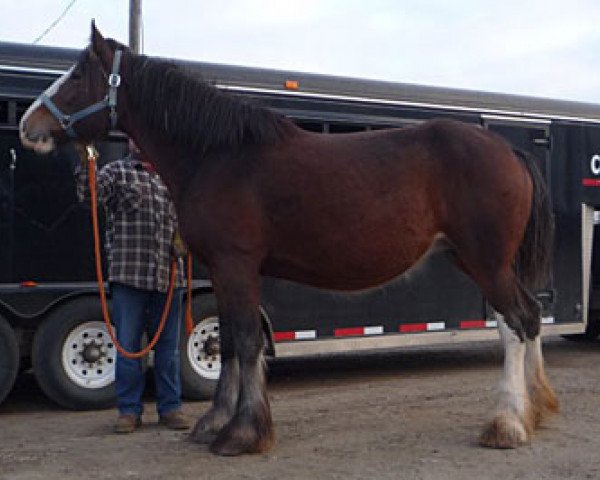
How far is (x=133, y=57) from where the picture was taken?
17.0 ft

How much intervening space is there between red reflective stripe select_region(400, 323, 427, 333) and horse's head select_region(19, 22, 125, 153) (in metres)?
3.93

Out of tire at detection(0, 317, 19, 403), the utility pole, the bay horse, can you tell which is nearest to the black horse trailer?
tire at detection(0, 317, 19, 403)

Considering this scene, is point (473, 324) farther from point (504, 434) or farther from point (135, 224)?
point (135, 224)

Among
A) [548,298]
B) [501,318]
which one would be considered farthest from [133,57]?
[548,298]

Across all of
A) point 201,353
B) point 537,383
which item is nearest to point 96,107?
point 201,353

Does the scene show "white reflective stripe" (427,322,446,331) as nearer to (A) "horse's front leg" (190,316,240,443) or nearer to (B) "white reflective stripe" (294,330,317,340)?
(B) "white reflective stripe" (294,330,317,340)

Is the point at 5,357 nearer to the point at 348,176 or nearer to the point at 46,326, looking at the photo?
the point at 46,326

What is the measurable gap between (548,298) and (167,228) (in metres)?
4.81

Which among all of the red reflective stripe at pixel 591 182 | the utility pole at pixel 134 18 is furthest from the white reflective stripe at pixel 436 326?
the utility pole at pixel 134 18

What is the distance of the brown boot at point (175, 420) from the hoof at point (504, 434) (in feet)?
6.79

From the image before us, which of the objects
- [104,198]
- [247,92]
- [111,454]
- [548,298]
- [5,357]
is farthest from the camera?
[548,298]

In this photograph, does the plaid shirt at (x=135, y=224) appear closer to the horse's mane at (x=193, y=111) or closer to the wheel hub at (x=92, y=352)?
the horse's mane at (x=193, y=111)

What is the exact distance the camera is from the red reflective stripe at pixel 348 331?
7543 millimetres

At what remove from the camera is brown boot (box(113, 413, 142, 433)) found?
215 inches
